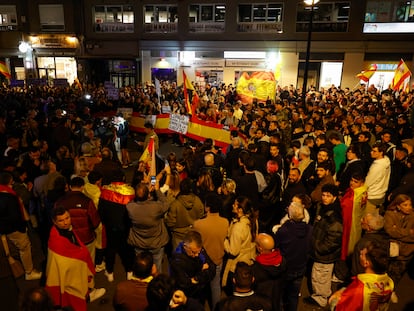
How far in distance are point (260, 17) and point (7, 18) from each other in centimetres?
2241

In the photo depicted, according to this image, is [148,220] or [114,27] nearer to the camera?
[148,220]

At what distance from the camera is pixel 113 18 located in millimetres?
30922

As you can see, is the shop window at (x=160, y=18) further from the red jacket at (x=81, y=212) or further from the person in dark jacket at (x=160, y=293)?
the person in dark jacket at (x=160, y=293)

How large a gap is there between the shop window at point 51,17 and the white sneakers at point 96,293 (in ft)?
102

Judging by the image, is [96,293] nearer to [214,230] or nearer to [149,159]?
[214,230]

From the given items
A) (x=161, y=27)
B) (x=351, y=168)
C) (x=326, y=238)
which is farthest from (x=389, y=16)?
(x=326, y=238)

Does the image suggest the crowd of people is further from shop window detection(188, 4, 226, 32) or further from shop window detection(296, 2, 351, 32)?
shop window detection(188, 4, 226, 32)

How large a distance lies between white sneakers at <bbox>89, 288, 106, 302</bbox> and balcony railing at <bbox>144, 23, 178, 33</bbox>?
27.4 meters

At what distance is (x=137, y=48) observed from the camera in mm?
30375

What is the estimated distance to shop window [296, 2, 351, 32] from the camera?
26141mm

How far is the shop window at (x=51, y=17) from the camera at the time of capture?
3125cm

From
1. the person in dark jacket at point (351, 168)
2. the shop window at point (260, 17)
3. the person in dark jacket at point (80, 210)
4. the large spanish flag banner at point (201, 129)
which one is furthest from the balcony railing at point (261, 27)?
the person in dark jacket at point (80, 210)

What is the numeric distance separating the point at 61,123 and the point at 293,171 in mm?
6871

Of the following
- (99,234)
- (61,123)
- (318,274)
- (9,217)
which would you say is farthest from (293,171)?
(61,123)
